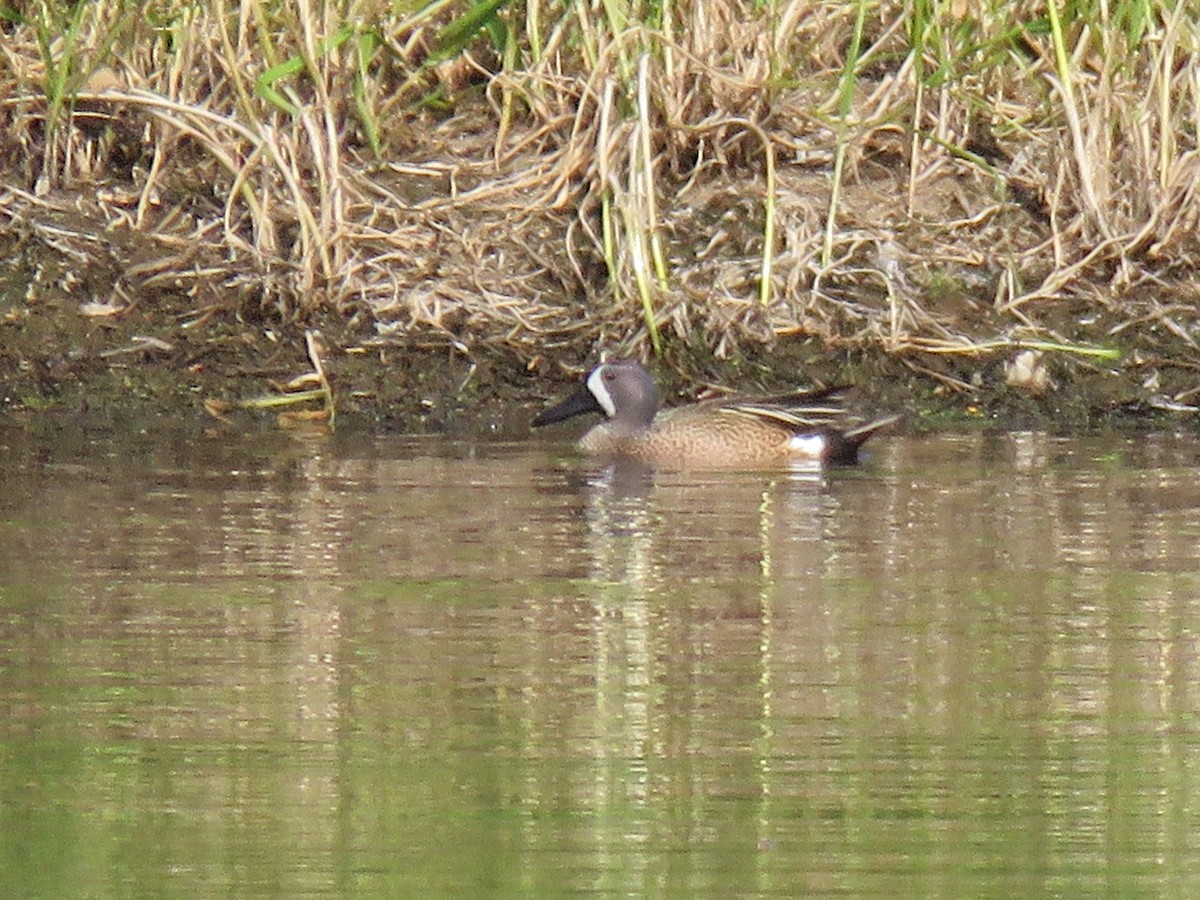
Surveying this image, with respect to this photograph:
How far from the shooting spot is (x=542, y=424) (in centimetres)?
995

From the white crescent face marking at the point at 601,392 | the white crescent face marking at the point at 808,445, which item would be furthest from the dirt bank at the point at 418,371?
the white crescent face marking at the point at 808,445

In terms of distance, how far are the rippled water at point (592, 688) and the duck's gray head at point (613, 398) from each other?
135 centimetres

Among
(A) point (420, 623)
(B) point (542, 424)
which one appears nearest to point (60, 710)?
(A) point (420, 623)

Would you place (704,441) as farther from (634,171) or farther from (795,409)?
(634,171)

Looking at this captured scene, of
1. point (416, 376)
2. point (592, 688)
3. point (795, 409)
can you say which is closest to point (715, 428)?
point (795, 409)

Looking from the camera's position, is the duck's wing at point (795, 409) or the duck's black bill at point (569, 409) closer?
the duck's wing at point (795, 409)

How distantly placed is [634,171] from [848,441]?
164cm

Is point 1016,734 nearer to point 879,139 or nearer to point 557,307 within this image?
point 557,307

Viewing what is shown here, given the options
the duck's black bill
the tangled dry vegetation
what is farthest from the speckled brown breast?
the tangled dry vegetation

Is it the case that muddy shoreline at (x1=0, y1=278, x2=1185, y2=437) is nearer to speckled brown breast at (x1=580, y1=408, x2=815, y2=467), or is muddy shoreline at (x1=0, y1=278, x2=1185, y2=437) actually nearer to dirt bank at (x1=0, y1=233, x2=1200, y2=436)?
dirt bank at (x1=0, y1=233, x2=1200, y2=436)

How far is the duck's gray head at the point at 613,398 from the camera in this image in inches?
384

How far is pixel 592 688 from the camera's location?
5.03 metres

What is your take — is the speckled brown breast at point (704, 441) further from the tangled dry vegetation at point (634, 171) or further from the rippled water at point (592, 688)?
the rippled water at point (592, 688)

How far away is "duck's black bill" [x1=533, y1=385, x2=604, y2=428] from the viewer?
984 centimetres
